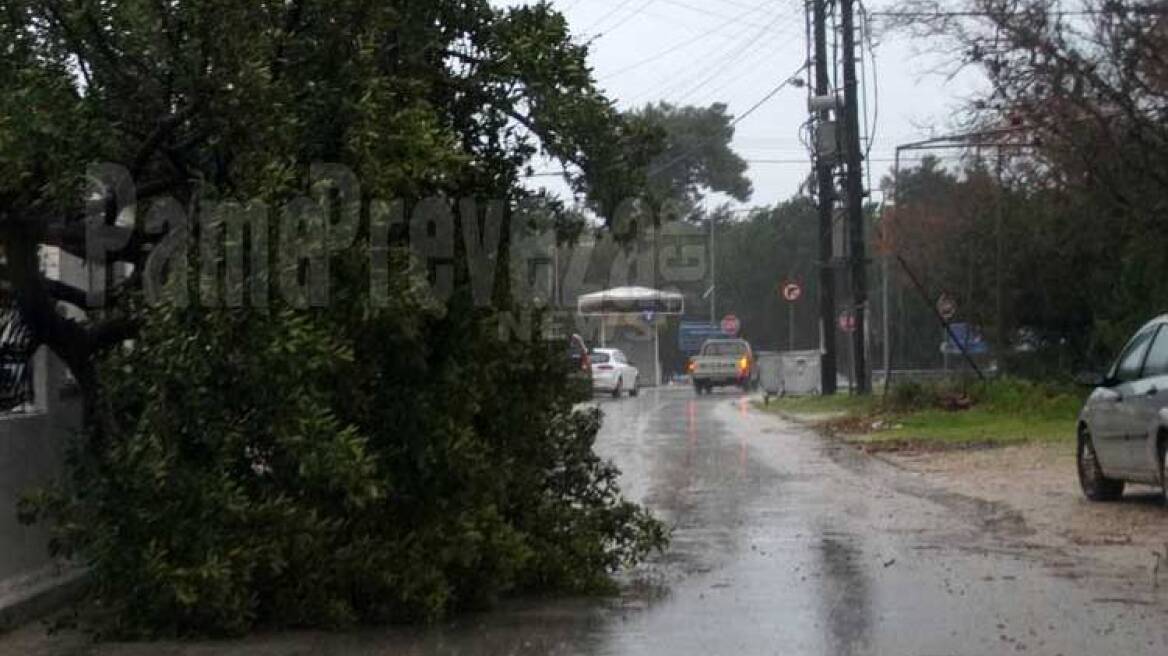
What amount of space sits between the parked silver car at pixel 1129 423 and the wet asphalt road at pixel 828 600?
101 cm

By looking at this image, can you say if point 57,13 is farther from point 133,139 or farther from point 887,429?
point 887,429

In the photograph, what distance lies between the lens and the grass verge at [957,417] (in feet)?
79.8

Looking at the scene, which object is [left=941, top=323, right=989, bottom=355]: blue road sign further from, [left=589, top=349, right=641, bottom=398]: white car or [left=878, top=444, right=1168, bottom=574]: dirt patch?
[left=878, top=444, right=1168, bottom=574]: dirt patch

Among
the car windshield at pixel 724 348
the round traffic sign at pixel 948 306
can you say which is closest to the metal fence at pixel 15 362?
the round traffic sign at pixel 948 306

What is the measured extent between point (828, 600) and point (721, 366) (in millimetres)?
42801

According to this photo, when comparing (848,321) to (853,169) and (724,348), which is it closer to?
(853,169)

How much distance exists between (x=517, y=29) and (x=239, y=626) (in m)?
3.70

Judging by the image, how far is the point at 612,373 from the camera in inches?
1828

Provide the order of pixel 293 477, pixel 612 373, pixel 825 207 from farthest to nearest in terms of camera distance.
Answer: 1. pixel 612 373
2. pixel 825 207
3. pixel 293 477

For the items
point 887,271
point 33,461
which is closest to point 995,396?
point 887,271

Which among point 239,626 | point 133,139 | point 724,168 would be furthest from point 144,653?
point 724,168

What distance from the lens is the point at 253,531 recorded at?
8.97 metres

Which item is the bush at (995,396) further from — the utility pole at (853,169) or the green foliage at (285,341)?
the green foliage at (285,341)

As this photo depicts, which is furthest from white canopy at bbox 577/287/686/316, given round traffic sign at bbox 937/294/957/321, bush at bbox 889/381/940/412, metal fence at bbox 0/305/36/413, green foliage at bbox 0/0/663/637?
green foliage at bbox 0/0/663/637
